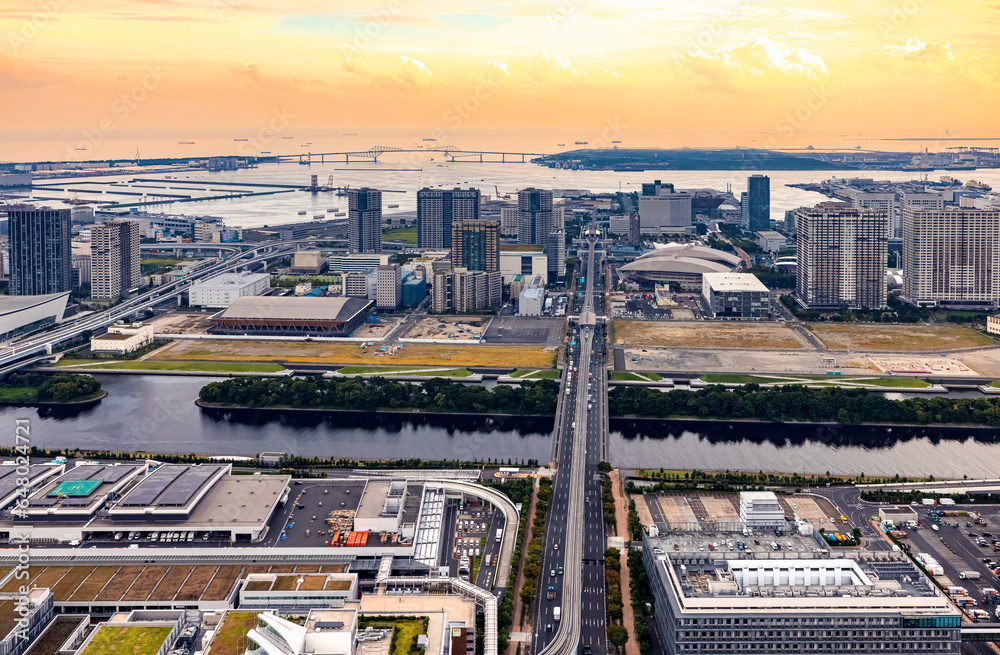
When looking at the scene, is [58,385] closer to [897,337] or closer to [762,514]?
[762,514]

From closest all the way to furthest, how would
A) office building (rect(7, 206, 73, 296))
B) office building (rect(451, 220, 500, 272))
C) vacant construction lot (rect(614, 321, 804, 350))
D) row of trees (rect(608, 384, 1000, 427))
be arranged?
1. row of trees (rect(608, 384, 1000, 427))
2. vacant construction lot (rect(614, 321, 804, 350))
3. office building (rect(7, 206, 73, 296))
4. office building (rect(451, 220, 500, 272))

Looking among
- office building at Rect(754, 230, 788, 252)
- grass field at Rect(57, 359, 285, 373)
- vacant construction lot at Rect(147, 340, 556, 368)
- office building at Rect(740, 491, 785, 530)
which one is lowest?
office building at Rect(740, 491, 785, 530)

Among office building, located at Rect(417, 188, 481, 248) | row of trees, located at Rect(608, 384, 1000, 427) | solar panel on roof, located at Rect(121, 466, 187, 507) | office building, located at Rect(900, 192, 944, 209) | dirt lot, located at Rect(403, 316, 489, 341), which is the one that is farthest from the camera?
office building, located at Rect(900, 192, 944, 209)

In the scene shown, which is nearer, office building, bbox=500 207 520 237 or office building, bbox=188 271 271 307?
office building, bbox=188 271 271 307

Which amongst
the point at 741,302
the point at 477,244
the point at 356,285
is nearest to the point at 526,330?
the point at 477,244

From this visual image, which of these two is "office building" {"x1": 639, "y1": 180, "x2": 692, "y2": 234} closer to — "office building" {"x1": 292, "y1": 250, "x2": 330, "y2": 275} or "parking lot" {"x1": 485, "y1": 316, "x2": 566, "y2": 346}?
"office building" {"x1": 292, "y1": 250, "x2": 330, "y2": 275}

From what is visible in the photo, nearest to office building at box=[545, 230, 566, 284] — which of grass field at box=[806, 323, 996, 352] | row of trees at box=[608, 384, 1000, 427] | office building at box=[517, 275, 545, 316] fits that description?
office building at box=[517, 275, 545, 316]

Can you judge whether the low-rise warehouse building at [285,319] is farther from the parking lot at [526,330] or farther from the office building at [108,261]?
the office building at [108,261]
